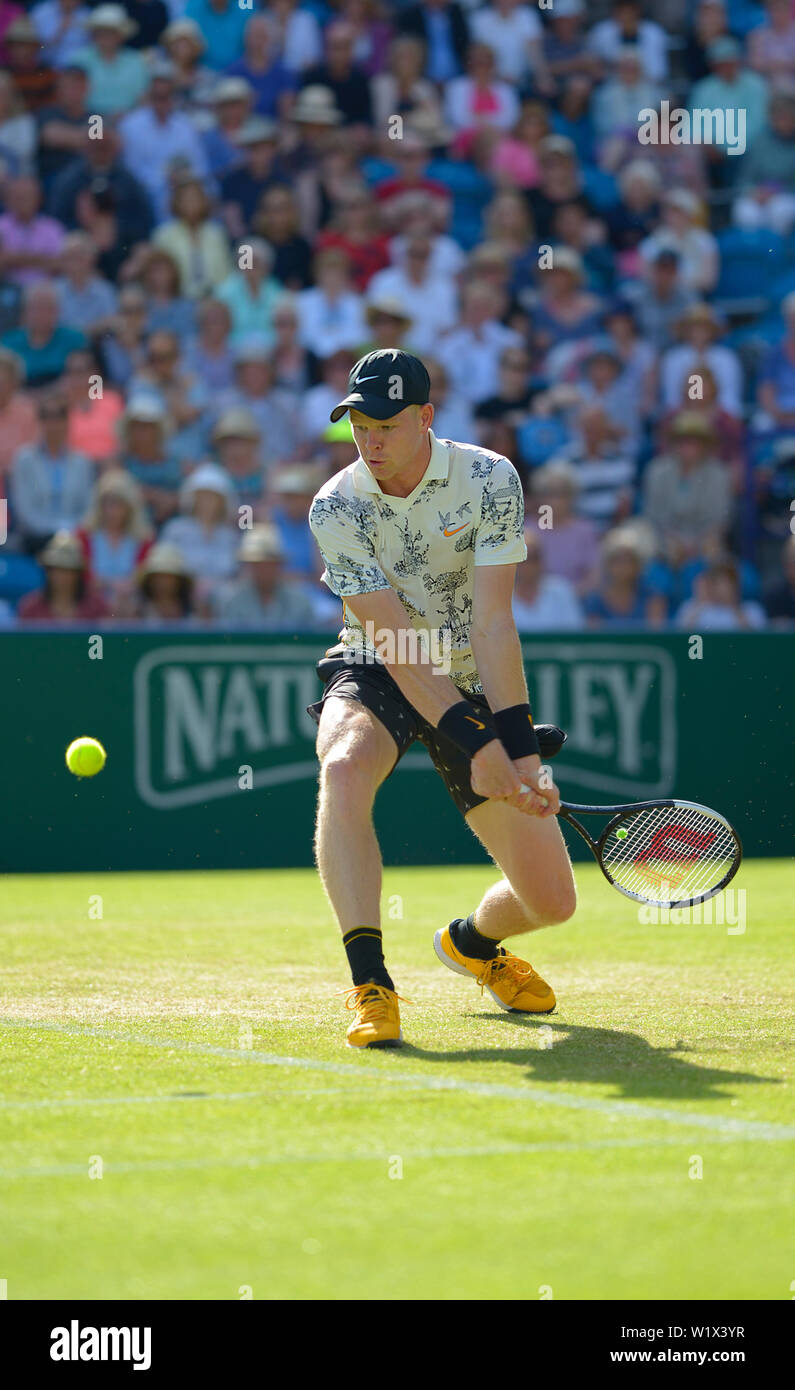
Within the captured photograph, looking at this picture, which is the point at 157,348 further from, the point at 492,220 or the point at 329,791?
the point at 329,791

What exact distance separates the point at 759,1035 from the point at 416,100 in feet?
43.5

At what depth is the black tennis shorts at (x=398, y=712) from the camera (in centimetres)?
595

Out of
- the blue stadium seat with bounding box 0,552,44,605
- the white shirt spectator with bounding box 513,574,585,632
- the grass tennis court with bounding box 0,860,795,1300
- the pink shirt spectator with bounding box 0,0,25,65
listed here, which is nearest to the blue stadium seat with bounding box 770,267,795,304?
the white shirt spectator with bounding box 513,574,585,632

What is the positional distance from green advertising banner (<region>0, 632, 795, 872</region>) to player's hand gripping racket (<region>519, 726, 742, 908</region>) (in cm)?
511

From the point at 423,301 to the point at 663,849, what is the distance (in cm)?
1025

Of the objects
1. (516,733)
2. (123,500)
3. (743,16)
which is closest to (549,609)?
(123,500)

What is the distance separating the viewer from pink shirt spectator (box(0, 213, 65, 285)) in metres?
15.2

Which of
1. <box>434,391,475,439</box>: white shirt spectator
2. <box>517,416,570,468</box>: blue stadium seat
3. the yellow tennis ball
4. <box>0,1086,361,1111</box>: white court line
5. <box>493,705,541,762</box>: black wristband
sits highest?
<box>434,391,475,439</box>: white shirt spectator

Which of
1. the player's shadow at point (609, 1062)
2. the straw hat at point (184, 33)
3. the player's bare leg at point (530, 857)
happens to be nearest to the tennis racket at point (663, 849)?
the player's bare leg at point (530, 857)

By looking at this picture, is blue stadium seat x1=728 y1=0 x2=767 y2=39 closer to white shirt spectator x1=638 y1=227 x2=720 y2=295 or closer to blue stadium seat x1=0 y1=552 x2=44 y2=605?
white shirt spectator x1=638 y1=227 x2=720 y2=295

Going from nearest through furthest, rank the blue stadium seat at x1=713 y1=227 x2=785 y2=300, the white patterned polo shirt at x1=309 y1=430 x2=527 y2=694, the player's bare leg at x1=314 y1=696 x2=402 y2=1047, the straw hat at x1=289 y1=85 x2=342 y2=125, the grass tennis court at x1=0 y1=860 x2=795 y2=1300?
the grass tennis court at x1=0 y1=860 x2=795 y2=1300
the player's bare leg at x1=314 y1=696 x2=402 y2=1047
the white patterned polo shirt at x1=309 y1=430 x2=527 y2=694
the straw hat at x1=289 y1=85 x2=342 y2=125
the blue stadium seat at x1=713 y1=227 x2=785 y2=300

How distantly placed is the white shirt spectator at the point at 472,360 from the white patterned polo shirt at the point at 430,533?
9.63m

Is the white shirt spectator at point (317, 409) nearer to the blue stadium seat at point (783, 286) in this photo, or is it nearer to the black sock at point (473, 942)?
the blue stadium seat at point (783, 286)

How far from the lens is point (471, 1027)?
19.2 ft
